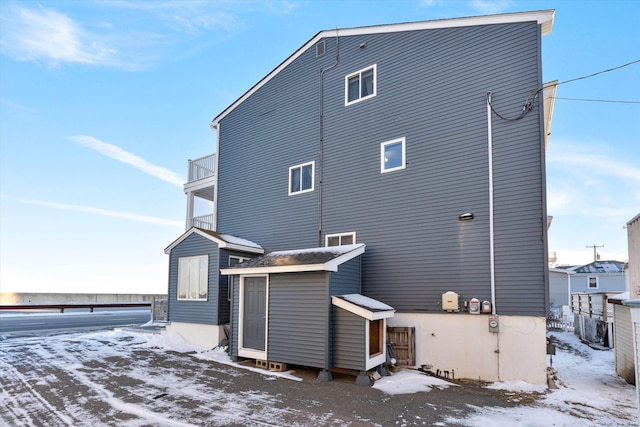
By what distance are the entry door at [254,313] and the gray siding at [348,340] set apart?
2114 millimetres

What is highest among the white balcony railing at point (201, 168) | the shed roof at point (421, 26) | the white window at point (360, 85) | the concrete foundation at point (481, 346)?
the shed roof at point (421, 26)

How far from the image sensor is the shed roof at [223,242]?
35.4ft

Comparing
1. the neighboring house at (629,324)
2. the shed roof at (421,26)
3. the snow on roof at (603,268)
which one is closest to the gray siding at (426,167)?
the shed roof at (421,26)

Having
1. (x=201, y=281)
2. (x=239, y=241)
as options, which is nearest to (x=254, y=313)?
(x=201, y=281)

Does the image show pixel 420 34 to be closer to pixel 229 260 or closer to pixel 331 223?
pixel 331 223

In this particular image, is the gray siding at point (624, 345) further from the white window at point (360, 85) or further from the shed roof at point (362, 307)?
the white window at point (360, 85)

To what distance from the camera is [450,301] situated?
8.16m

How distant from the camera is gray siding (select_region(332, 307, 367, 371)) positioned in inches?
292

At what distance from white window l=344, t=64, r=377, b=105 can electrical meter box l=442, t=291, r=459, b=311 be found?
19.4ft

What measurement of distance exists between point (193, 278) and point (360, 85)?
8.09 metres

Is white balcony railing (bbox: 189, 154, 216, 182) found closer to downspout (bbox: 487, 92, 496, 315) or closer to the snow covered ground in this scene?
the snow covered ground

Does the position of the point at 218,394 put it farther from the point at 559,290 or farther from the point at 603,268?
the point at 603,268

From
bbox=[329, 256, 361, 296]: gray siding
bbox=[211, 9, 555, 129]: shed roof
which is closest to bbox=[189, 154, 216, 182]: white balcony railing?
bbox=[211, 9, 555, 129]: shed roof

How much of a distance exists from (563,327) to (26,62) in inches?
1032
